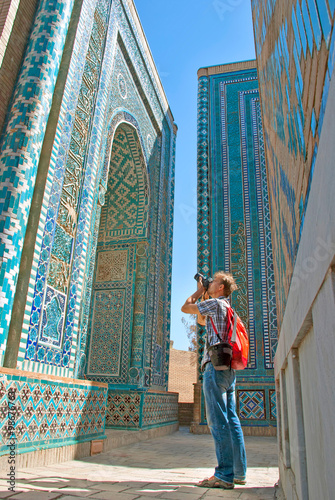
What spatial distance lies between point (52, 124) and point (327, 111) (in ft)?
10.3

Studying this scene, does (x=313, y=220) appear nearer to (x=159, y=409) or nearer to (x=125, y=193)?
(x=159, y=409)

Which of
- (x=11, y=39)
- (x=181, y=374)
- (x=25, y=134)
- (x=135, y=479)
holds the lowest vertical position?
(x=135, y=479)

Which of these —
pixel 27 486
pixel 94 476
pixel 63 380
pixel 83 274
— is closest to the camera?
pixel 27 486

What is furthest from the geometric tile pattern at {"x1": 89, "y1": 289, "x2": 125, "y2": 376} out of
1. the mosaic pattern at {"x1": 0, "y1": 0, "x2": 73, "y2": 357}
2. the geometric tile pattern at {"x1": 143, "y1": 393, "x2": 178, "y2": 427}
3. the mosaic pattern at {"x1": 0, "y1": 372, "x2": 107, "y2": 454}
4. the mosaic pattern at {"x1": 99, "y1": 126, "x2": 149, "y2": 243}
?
the mosaic pattern at {"x1": 0, "y1": 0, "x2": 73, "y2": 357}

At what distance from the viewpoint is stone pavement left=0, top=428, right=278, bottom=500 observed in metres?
1.64

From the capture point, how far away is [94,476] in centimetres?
214

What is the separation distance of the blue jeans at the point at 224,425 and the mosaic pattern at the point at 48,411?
3.79 feet

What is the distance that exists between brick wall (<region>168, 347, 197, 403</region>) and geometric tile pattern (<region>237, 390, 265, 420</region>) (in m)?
8.56

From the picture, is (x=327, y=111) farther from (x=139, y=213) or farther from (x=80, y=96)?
(x=139, y=213)

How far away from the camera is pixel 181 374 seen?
1468 centimetres

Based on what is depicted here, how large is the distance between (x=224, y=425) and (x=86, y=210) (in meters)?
2.43

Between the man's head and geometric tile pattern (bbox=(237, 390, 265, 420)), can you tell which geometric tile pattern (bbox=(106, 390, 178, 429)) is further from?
the man's head

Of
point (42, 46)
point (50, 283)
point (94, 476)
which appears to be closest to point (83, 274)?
point (50, 283)

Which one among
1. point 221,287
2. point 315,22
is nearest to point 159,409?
point 221,287
